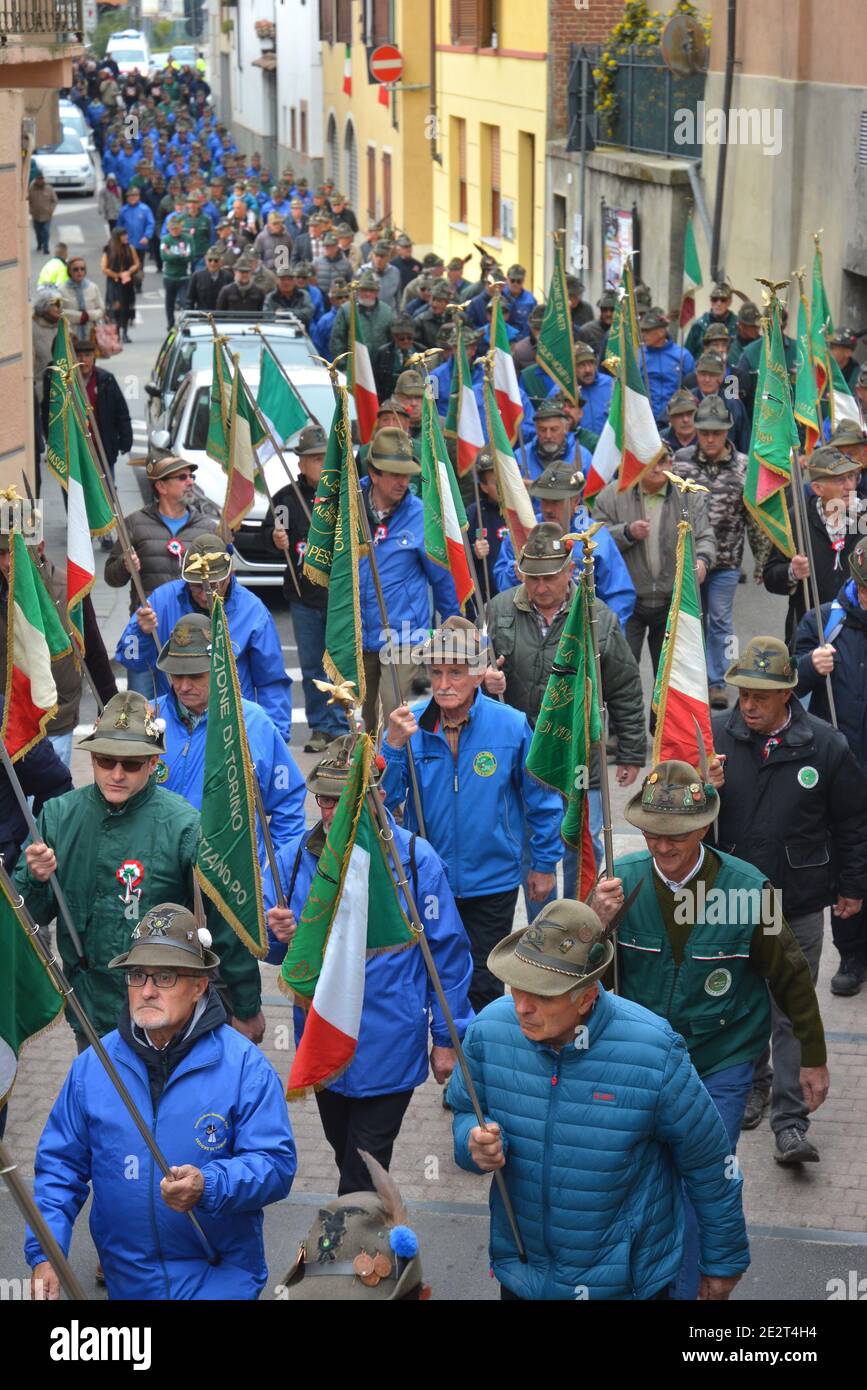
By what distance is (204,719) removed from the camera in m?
8.02

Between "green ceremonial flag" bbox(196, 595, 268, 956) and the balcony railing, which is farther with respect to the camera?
the balcony railing

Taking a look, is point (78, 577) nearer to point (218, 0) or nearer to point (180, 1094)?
point (180, 1094)

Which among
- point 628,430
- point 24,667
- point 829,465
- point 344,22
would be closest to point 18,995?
point 24,667

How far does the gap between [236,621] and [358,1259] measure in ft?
17.0

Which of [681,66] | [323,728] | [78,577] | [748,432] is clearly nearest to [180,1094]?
[78,577]

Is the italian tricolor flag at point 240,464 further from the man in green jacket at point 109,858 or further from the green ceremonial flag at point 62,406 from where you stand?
the man in green jacket at point 109,858

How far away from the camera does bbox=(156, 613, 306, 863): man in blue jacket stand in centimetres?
773

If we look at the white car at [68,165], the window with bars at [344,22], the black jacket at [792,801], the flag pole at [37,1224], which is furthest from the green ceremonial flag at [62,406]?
the white car at [68,165]

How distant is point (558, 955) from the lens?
16.7 feet

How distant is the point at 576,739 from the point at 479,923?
37.5 inches

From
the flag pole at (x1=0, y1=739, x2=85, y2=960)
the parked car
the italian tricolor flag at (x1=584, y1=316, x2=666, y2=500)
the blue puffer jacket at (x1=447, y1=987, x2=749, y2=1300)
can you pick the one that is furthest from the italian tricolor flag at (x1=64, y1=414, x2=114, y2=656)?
the parked car

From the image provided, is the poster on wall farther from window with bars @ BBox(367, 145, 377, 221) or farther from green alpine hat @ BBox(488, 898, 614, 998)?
green alpine hat @ BBox(488, 898, 614, 998)

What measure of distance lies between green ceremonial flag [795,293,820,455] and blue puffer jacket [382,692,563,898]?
207 inches

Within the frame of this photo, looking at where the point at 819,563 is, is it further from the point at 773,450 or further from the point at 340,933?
the point at 340,933
